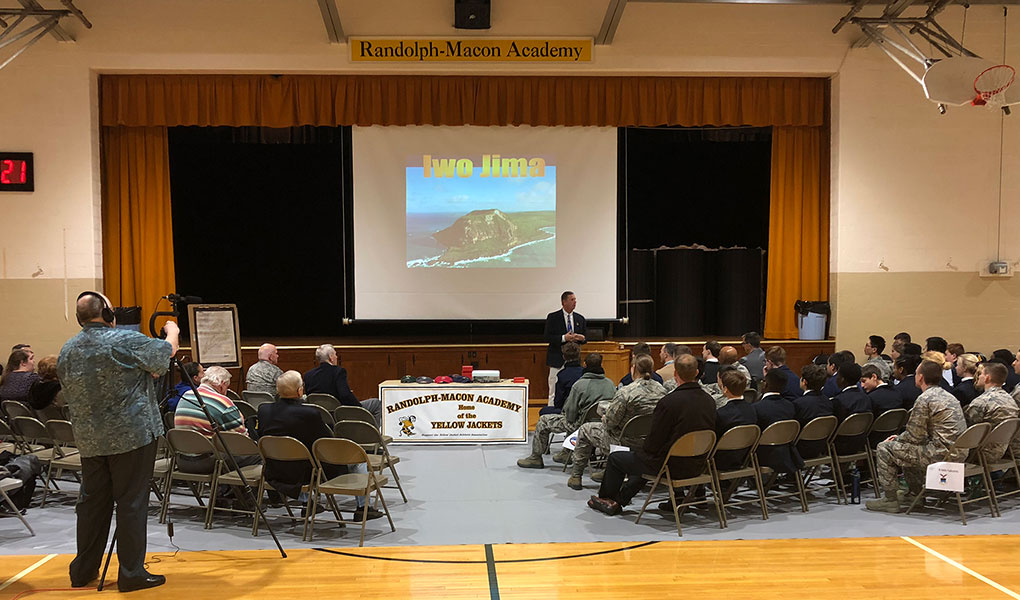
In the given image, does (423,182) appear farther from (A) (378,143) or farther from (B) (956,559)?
(B) (956,559)

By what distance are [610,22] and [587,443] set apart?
6.55m

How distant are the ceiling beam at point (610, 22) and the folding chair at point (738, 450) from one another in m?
6.62

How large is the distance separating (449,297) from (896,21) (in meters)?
7.16

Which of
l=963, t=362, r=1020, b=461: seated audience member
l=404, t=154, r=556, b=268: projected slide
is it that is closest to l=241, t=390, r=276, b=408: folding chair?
l=404, t=154, r=556, b=268: projected slide

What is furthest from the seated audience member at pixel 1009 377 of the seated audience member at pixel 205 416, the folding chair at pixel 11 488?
the folding chair at pixel 11 488

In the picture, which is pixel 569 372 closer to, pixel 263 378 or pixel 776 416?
pixel 776 416

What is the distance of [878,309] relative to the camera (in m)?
11.6

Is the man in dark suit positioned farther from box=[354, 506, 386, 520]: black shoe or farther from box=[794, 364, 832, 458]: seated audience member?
box=[354, 506, 386, 520]: black shoe

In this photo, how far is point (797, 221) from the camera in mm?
11977

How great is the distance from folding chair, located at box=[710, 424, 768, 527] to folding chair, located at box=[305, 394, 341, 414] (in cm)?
355

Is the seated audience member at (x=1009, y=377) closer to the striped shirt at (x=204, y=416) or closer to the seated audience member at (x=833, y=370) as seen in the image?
the seated audience member at (x=833, y=370)

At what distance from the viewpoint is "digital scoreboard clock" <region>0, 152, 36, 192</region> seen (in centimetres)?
1105

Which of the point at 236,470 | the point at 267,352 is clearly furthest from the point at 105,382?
the point at 267,352

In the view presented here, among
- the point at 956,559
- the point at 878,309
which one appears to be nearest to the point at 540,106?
the point at 878,309
